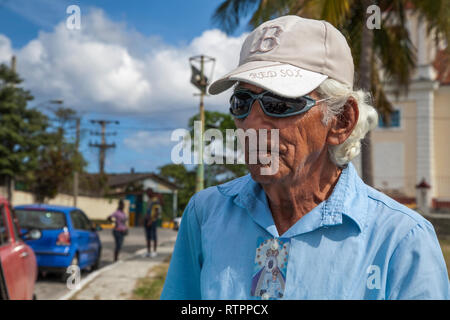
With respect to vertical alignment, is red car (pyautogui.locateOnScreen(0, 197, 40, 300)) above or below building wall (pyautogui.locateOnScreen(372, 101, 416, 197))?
below

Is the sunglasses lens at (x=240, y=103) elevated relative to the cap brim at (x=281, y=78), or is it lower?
lower

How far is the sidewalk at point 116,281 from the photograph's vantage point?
298 inches

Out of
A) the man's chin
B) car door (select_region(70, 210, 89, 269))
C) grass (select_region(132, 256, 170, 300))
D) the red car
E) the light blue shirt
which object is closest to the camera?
the light blue shirt

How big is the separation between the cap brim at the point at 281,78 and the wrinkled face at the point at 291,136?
60mm

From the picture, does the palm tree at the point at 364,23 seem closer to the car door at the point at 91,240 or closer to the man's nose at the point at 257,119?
the man's nose at the point at 257,119

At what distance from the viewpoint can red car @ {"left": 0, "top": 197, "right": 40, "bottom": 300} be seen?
488 centimetres

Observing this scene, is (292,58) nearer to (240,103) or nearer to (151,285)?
(240,103)

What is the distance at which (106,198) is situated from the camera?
147ft

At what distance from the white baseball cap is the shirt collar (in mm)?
316

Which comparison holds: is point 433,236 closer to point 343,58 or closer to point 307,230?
point 307,230

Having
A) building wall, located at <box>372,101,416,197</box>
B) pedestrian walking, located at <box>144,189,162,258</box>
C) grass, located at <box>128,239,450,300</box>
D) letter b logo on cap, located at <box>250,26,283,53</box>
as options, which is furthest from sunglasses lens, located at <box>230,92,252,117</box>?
building wall, located at <box>372,101,416,197</box>

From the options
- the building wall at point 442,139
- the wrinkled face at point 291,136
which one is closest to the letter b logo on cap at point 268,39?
the wrinkled face at point 291,136

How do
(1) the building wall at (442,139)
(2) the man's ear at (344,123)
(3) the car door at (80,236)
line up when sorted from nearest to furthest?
(2) the man's ear at (344,123) < (3) the car door at (80,236) < (1) the building wall at (442,139)

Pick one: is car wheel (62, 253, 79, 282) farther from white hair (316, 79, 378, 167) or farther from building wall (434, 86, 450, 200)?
building wall (434, 86, 450, 200)
